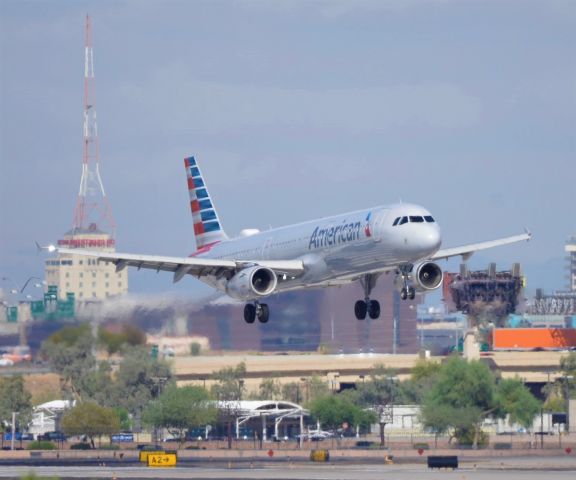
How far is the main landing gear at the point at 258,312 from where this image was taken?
9219 centimetres

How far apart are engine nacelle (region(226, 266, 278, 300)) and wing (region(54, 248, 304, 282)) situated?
46cm

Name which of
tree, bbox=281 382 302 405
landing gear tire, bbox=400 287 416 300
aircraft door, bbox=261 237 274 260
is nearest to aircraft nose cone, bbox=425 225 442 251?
landing gear tire, bbox=400 287 416 300

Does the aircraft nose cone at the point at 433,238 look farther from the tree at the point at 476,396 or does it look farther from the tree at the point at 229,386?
the tree at the point at 229,386

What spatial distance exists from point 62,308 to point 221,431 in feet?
88.6

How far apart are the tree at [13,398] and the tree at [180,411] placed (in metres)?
10.3

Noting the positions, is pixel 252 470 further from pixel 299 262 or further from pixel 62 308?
pixel 62 308

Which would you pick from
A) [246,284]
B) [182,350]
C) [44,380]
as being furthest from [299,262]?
[44,380]

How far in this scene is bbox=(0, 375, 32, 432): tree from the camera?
149125 millimetres

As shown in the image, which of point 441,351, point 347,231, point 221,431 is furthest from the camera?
point 441,351

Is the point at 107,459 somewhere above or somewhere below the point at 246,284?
below

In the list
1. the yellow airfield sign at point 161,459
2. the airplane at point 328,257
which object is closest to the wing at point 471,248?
the airplane at point 328,257

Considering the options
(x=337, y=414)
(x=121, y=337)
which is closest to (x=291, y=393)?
(x=337, y=414)

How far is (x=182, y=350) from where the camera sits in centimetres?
14312

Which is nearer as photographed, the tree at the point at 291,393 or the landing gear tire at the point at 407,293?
the landing gear tire at the point at 407,293
